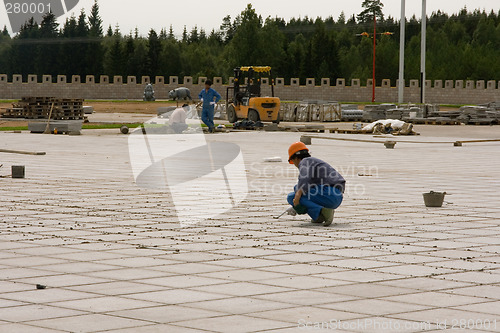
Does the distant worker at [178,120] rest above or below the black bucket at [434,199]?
above

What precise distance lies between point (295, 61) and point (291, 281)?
96.0 meters

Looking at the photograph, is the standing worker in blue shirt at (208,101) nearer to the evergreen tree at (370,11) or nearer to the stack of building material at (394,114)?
the stack of building material at (394,114)

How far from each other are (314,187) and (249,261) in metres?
2.11

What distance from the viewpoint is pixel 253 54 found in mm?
105875

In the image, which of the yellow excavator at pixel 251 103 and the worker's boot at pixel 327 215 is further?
the yellow excavator at pixel 251 103

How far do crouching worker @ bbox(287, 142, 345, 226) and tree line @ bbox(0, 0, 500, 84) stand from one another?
3469 inches

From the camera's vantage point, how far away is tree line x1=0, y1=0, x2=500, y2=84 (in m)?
99.9

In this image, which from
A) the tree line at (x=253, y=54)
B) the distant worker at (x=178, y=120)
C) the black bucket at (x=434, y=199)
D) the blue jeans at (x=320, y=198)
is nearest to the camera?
the blue jeans at (x=320, y=198)

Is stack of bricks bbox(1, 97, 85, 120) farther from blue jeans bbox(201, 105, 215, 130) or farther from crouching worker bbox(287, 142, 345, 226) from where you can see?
crouching worker bbox(287, 142, 345, 226)

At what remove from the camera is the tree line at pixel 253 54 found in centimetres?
9994

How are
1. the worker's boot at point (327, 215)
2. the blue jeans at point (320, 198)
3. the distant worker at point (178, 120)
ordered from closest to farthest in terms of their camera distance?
the blue jeans at point (320, 198) < the worker's boot at point (327, 215) < the distant worker at point (178, 120)

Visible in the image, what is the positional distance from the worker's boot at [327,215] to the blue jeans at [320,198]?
38 mm

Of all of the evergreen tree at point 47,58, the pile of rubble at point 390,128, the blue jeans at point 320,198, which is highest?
the evergreen tree at point 47,58

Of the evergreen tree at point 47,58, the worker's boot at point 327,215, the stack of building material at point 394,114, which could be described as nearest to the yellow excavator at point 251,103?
the stack of building material at point 394,114
